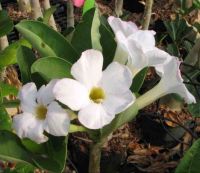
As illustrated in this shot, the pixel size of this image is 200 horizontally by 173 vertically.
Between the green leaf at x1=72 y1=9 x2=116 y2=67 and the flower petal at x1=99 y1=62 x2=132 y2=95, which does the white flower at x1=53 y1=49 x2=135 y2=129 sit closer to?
the flower petal at x1=99 y1=62 x2=132 y2=95

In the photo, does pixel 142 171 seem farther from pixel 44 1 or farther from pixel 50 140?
pixel 44 1

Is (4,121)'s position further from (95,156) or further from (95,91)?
(95,91)

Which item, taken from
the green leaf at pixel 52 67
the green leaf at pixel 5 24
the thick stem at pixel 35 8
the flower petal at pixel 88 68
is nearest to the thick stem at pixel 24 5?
the thick stem at pixel 35 8

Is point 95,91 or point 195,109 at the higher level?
point 95,91

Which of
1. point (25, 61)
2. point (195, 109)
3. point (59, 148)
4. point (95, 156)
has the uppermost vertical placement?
point (25, 61)

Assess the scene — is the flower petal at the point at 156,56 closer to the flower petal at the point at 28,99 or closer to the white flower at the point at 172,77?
the white flower at the point at 172,77

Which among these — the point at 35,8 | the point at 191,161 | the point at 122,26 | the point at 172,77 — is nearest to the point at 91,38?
the point at 122,26

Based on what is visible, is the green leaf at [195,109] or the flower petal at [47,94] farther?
the green leaf at [195,109]
